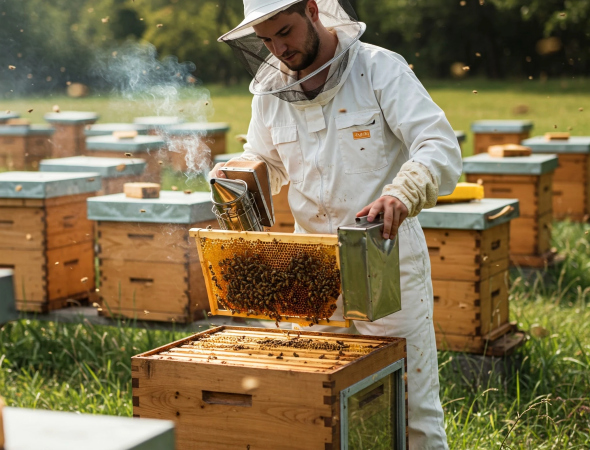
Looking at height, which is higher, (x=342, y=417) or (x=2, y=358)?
(x=342, y=417)

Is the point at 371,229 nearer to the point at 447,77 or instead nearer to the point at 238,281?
the point at 238,281

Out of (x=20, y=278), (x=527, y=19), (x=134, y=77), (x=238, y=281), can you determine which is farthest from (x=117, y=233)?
(x=527, y=19)

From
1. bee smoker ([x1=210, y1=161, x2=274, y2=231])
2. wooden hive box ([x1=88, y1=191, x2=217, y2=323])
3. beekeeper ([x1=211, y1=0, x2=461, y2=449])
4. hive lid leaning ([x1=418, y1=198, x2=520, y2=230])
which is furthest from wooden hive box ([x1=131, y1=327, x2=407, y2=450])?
wooden hive box ([x1=88, y1=191, x2=217, y2=323])

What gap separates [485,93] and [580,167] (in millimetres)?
16430

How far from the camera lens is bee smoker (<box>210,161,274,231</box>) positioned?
8.19 feet

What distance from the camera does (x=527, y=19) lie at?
2717 centimetres

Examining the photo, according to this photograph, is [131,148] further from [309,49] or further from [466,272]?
[309,49]

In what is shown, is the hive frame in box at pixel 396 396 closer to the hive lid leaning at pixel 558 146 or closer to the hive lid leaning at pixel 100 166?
the hive lid leaning at pixel 100 166

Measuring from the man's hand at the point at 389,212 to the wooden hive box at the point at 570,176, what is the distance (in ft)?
15.7

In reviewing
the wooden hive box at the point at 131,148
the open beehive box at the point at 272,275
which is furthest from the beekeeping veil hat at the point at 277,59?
the wooden hive box at the point at 131,148

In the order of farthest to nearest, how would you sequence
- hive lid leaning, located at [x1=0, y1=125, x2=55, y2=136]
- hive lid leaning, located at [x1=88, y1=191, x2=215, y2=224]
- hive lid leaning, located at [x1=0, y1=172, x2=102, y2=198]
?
1. hive lid leaning, located at [x1=0, y1=125, x2=55, y2=136]
2. hive lid leaning, located at [x1=0, y1=172, x2=102, y2=198]
3. hive lid leaning, located at [x1=88, y1=191, x2=215, y2=224]

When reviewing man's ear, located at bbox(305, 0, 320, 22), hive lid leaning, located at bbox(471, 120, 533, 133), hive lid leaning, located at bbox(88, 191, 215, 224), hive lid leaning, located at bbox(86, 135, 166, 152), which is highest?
man's ear, located at bbox(305, 0, 320, 22)

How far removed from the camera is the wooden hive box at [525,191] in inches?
210

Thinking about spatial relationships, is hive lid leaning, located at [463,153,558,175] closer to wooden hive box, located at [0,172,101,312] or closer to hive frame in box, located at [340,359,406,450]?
Result: wooden hive box, located at [0,172,101,312]
